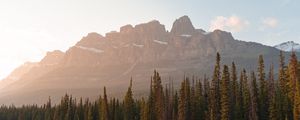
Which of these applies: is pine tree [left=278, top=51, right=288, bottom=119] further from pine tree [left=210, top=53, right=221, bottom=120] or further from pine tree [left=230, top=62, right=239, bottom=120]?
pine tree [left=210, top=53, right=221, bottom=120]

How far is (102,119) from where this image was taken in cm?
11906

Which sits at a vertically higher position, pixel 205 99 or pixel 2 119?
pixel 205 99

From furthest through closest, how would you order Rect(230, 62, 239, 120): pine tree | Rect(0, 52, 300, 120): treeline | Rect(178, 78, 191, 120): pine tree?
Rect(230, 62, 239, 120): pine tree
Rect(178, 78, 191, 120): pine tree
Rect(0, 52, 300, 120): treeline

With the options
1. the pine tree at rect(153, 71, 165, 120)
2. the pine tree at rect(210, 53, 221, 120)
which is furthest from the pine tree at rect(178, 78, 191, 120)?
the pine tree at rect(210, 53, 221, 120)

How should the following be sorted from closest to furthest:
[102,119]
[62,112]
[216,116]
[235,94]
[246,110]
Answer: [216,116]
[246,110]
[235,94]
[102,119]
[62,112]

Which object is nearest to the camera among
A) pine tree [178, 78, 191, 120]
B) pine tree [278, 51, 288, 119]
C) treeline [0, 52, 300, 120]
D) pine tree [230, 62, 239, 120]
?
treeline [0, 52, 300, 120]

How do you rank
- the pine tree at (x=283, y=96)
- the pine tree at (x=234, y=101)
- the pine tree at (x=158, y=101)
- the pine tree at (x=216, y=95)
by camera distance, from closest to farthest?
the pine tree at (x=216, y=95)
the pine tree at (x=283, y=96)
the pine tree at (x=234, y=101)
the pine tree at (x=158, y=101)

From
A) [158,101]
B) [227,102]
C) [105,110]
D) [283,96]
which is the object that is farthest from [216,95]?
[105,110]

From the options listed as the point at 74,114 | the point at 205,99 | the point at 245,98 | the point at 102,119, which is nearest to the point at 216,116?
the point at 245,98

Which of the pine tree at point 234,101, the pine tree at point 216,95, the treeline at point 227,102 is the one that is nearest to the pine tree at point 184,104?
the treeline at point 227,102

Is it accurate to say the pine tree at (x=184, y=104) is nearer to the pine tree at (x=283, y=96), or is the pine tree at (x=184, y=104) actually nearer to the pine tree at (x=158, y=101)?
the pine tree at (x=158, y=101)

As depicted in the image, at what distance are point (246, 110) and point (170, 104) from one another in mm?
27348

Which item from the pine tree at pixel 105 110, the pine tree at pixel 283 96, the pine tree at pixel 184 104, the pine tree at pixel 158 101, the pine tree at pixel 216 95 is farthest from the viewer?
the pine tree at pixel 105 110

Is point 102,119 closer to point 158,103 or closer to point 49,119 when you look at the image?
point 158,103
